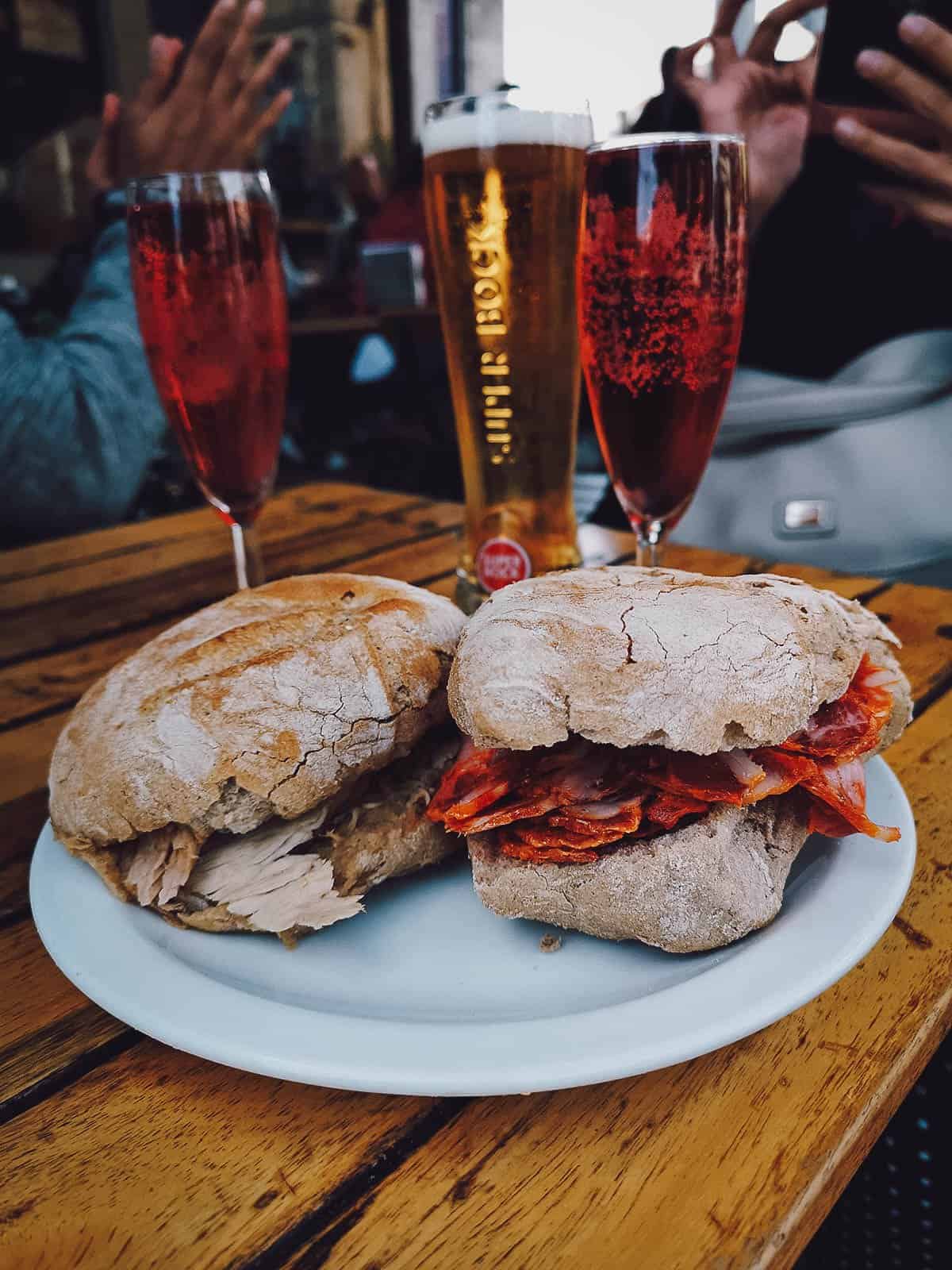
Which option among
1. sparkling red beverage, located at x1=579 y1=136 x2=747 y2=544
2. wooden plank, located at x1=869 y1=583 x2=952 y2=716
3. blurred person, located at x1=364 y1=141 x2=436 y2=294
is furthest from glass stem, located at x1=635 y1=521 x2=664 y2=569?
blurred person, located at x1=364 y1=141 x2=436 y2=294

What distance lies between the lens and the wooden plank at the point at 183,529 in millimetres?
1648

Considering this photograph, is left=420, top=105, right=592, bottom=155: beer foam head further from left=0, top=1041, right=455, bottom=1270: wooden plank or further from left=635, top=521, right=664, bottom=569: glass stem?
left=0, top=1041, right=455, bottom=1270: wooden plank

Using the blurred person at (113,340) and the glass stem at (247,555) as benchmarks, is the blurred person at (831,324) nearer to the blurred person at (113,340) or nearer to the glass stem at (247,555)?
the blurred person at (113,340)

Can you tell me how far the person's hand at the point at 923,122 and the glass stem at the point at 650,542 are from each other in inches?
26.9

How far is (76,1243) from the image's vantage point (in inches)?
16.8

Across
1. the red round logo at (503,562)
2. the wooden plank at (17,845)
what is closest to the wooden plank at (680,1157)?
the wooden plank at (17,845)

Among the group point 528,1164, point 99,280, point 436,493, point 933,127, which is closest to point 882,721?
point 528,1164

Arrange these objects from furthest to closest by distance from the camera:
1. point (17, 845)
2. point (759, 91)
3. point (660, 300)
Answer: point (759, 91) → point (660, 300) → point (17, 845)

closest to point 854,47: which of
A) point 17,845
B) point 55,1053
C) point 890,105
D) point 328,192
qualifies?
point 890,105

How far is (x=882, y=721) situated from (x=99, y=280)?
6.13 ft

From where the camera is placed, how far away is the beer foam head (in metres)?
1.02

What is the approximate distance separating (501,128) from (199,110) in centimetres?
79

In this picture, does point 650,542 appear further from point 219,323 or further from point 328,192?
point 328,192

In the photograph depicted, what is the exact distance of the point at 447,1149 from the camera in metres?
0.48
